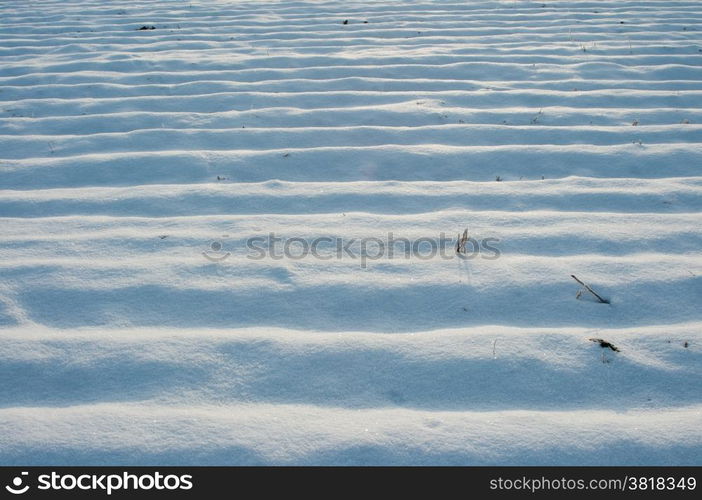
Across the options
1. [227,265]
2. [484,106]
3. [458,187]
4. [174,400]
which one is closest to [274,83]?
[484,106]

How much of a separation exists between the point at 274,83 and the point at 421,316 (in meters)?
2.20

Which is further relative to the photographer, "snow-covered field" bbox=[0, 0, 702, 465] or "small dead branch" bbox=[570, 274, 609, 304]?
"small dead branch" bbox=[570, 274, 609, 304]

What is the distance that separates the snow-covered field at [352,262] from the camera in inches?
53.5

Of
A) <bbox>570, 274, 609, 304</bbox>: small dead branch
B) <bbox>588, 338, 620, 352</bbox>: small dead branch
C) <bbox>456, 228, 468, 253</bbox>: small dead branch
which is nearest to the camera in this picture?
<bbox>588, 338, 620, 352</bbox>: small dead branch

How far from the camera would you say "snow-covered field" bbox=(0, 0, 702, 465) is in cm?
136

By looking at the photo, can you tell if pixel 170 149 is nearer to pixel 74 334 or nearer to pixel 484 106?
pixel 74 334

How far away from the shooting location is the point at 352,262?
1904 millimetres
